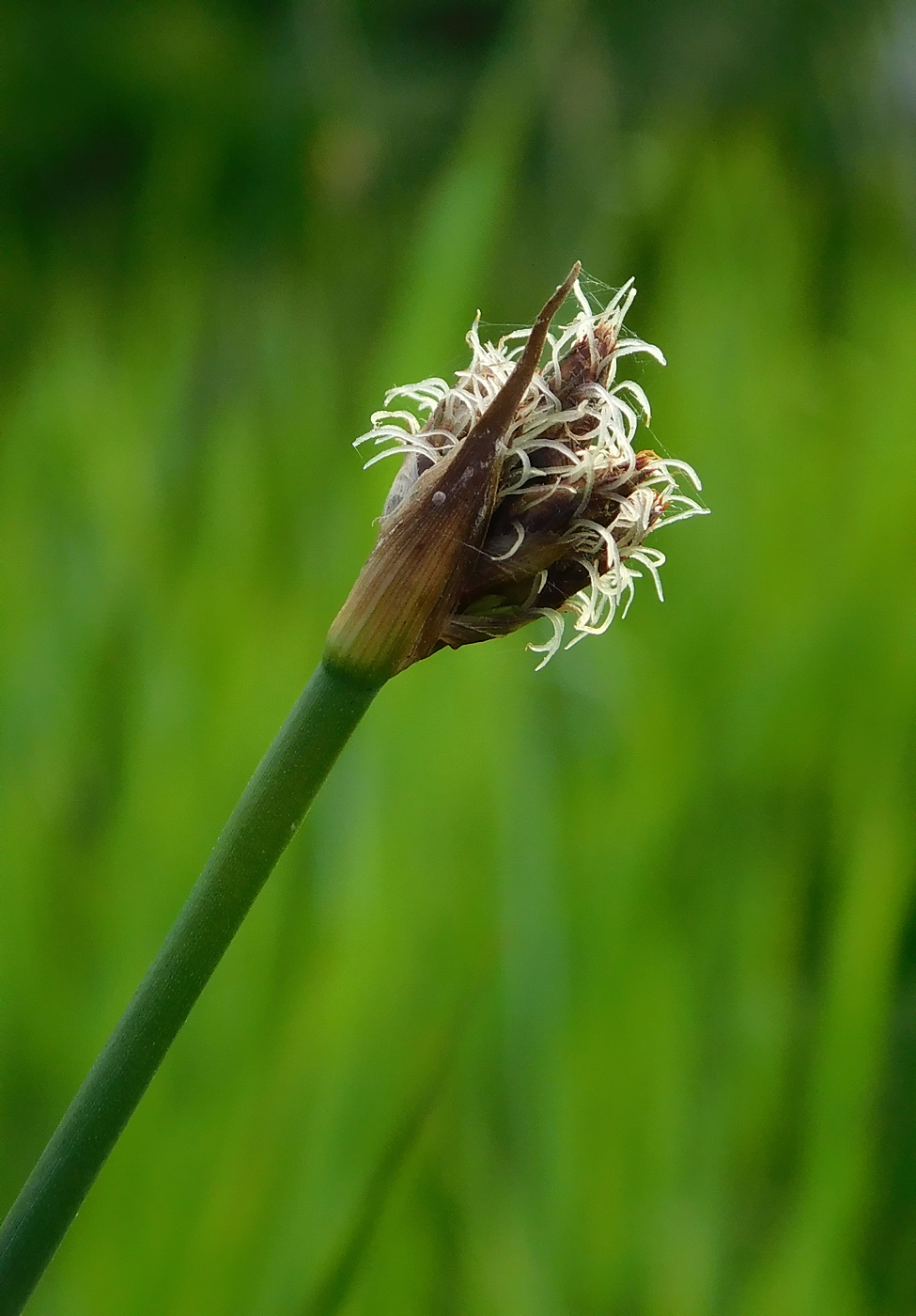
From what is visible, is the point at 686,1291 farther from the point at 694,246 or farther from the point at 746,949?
the point at 694,246

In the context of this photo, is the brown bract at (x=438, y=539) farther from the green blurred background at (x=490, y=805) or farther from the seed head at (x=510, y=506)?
the green blurred background at (x=490, y=805)

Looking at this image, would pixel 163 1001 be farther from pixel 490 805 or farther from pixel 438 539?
pixel 490 805

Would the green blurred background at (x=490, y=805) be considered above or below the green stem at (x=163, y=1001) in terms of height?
above

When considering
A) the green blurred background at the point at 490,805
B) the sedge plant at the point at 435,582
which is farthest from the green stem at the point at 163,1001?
the green blurred background at the point at 490,805

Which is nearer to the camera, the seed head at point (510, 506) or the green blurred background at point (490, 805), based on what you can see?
the seed head at point (510, 506)

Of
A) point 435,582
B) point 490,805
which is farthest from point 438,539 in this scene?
point 490,805

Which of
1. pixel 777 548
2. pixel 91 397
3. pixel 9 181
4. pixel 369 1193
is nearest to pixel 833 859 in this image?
pixel 777 548
